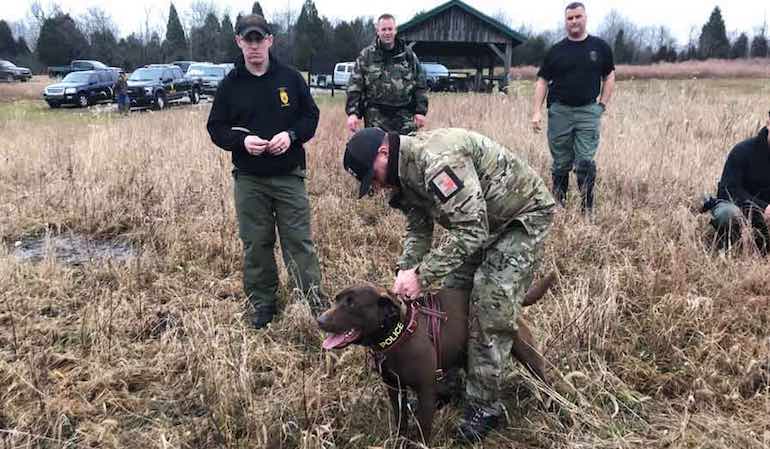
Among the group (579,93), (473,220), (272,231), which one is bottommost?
(272,231)

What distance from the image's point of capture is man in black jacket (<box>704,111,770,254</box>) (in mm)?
4117

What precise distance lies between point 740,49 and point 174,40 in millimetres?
52749

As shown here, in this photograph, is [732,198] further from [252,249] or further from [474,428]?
[252,249]

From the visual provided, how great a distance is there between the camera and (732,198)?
434 cm

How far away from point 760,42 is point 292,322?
2427 inches

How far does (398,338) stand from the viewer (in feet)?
7.16

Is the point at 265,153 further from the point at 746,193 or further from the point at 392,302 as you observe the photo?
the point at 746,193

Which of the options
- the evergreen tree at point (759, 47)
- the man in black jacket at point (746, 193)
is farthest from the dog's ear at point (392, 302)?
the evergreen tree at point (759, 47)

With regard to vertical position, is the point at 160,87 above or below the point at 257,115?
above

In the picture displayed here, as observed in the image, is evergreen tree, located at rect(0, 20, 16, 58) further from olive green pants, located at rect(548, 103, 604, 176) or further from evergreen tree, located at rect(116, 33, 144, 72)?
olive green pants, located at rect(548, 103, 604, 176)

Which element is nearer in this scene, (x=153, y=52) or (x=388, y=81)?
(x=388, y=81)

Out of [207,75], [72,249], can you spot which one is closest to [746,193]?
[72,249]

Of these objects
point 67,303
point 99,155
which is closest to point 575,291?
point 67,303

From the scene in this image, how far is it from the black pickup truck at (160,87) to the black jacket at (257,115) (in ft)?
55.9
